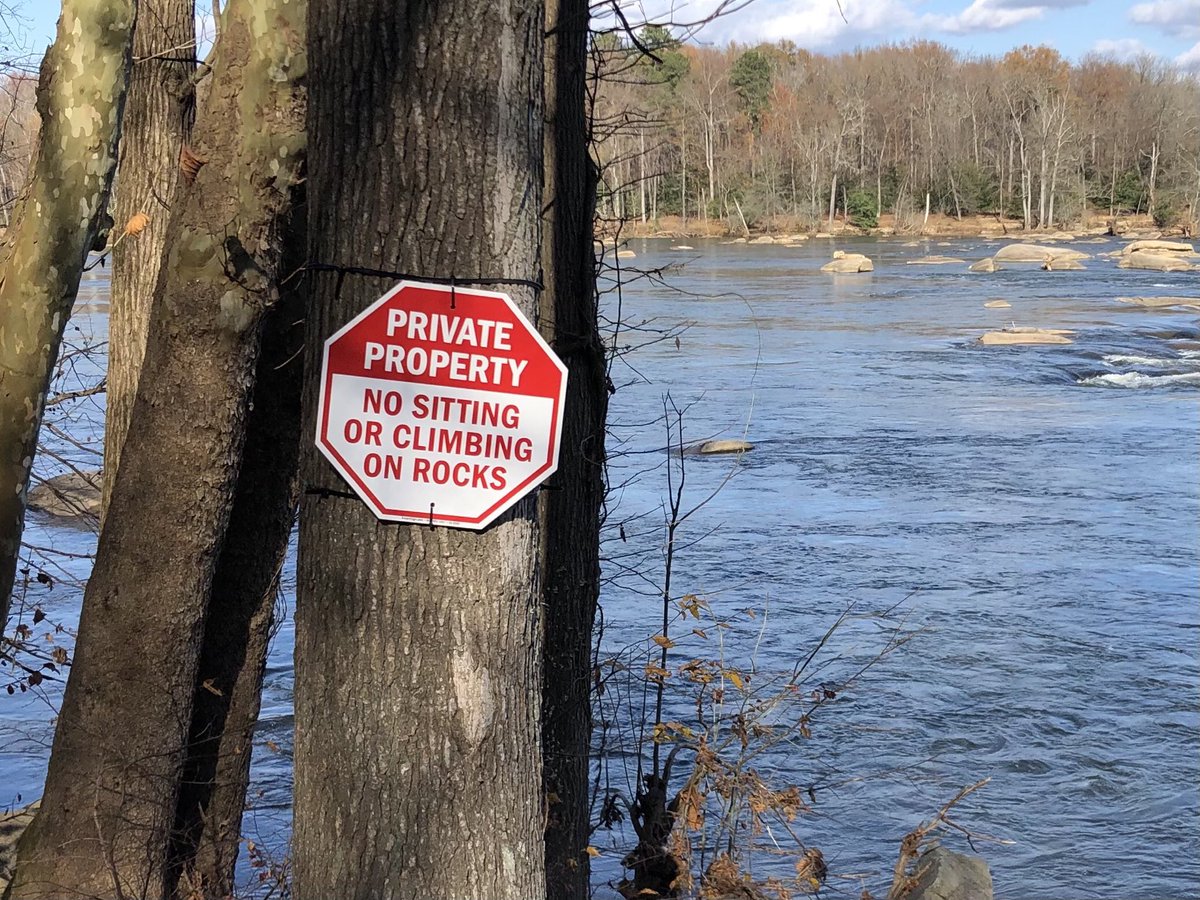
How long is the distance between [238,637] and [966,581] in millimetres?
7139

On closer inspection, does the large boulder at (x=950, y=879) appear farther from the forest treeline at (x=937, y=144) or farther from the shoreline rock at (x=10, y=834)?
the forest treeline at (x=937, y=144)

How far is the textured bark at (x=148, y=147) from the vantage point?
4.98 m

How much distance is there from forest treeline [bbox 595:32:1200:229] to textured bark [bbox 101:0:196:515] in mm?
60069

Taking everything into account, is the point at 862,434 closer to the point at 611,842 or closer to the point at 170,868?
the point at 611,842

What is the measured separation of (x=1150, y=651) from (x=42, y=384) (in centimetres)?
718

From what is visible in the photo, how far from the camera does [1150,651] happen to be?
29.1ft

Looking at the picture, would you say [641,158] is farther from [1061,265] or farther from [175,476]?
[1061,265]

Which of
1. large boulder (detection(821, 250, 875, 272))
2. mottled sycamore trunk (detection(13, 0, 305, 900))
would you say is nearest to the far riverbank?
large boulder (detection(821, 250, 875, 272))

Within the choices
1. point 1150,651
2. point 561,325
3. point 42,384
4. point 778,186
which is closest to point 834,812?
point 1150,651

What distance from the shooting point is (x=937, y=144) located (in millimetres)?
84125

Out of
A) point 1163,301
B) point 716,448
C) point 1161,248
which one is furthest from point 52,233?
point 1161,248

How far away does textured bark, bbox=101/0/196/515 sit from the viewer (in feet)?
16.4

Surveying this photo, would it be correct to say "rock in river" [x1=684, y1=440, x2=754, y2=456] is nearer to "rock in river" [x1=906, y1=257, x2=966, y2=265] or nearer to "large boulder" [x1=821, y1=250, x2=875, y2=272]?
"large boulder" [x1=821, y1=250, x2=875, y2=272]

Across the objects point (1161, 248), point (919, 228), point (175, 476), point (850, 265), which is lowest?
point (175, 476)
